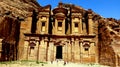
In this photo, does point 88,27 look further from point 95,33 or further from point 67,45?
point 67,45

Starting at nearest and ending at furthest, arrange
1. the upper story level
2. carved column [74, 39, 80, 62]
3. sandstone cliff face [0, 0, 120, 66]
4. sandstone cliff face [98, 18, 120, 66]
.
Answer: sandstone cliff face [0, 0, 120, 66]
sandstone cliff face [98, 18, 120, 66]
carved column [74, 39, 80, 62]
the upper story level

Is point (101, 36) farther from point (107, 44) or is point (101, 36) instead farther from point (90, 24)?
point (90, 24)

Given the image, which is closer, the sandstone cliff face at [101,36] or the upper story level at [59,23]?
the sandstone cliff face at [101,36]

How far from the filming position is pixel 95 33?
3195cm

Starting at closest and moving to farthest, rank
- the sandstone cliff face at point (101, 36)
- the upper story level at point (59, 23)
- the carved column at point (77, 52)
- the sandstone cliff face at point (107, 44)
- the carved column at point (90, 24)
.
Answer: the sandstone cliff face at point (101, 36) → the sandstone cliff face at point (107, 44) → the carved column at point (77, 52) → the carved column at point (90, 24) → the upper story level at point (59, 23)

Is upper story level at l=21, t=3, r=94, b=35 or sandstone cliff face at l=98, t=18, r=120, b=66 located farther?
upper story level at l=21, t=3, r=94, b=35

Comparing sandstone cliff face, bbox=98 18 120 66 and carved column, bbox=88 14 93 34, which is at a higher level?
carved column, bbox=88 14 93 34

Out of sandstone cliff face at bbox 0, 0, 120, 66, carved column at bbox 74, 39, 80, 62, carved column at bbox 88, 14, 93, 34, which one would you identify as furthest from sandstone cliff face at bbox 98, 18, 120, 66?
carved column at bbox 74, 39, 80, 62

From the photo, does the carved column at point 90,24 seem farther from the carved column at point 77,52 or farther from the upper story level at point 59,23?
the carved column at point 77,52

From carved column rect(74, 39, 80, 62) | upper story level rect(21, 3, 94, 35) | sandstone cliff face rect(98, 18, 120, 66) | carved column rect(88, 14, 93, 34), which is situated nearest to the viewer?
sandstone cliff face rect(98, 18, 120, 66)

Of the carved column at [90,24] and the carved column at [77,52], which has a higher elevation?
the carved column at [90,24]

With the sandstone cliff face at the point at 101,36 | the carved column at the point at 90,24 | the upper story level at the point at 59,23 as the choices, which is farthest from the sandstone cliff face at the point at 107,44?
the upper story level at the point at 59,23

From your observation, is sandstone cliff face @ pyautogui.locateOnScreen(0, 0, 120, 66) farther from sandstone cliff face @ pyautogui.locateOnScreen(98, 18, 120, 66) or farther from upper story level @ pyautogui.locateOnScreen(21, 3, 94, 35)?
upper story level @ pyautogui.locateOnScreen(21, 3, 94, 35)

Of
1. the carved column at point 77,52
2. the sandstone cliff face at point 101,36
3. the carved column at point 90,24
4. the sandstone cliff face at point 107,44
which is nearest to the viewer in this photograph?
the sandstone cliff face at point 101,36
